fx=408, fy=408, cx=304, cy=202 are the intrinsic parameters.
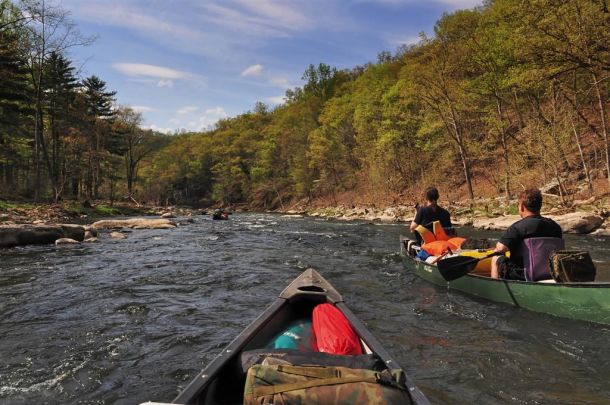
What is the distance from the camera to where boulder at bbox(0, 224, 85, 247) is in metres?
13.2

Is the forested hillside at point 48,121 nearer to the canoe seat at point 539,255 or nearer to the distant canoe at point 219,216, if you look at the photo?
the distant canoe at point 219,216

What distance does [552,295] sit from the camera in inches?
228

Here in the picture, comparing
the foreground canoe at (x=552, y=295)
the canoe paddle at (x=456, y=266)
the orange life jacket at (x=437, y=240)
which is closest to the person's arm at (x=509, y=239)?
the foreground canoe at (x=552, y=295)

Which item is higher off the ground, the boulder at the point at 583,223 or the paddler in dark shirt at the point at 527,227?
the paddler in dark shirt at the point at 527,227

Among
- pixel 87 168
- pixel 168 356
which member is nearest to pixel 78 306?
pixel 168 356

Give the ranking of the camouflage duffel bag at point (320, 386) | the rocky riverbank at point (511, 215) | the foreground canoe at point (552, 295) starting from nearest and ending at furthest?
the camouflage duffel bag at point (320, 386)
the foreground canoe at point (552, 295)
the rocky riverbank at point (511, 215)

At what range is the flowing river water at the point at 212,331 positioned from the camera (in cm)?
415

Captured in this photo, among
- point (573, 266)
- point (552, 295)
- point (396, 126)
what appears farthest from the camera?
point (396, 126)

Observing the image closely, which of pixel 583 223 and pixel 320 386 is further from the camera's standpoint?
pixel 583 223

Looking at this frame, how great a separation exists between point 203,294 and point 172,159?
240 feet

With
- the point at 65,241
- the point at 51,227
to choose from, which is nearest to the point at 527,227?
the point at 65,241

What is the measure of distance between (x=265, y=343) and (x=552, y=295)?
4217mm

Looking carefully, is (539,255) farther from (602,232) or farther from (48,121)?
(48,121)

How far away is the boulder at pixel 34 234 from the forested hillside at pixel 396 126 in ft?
37.2
